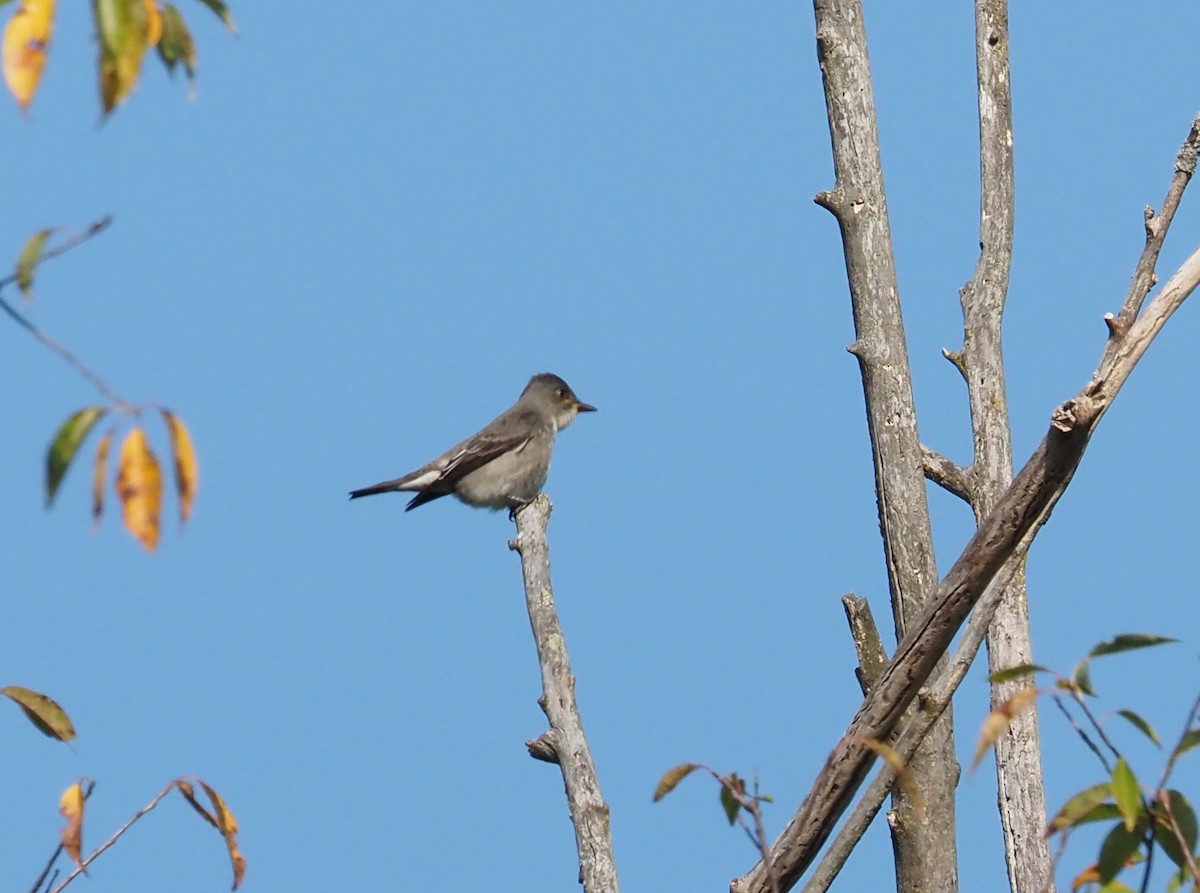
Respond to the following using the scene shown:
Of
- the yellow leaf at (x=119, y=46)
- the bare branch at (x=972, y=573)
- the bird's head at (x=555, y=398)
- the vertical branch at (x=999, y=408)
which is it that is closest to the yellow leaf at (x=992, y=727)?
the bare branch at (x=972, y=573)

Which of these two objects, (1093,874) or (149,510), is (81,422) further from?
→ (1093,874)

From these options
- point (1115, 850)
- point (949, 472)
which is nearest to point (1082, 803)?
point (1115, 850)

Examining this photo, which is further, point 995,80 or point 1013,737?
point 995,80

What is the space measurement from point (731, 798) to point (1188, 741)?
0.97 m

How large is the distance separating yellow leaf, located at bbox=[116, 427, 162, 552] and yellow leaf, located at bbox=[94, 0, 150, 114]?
1.59 ft

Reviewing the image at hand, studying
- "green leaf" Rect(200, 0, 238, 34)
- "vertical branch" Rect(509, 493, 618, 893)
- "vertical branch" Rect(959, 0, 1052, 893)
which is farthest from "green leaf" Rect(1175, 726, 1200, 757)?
"vertical branch" Rect(959, 0, 1052, 893)

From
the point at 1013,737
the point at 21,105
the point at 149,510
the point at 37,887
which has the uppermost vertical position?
the point at 1013,737

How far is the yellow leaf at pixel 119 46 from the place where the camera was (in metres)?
1.95

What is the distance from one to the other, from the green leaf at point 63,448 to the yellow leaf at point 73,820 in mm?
1060

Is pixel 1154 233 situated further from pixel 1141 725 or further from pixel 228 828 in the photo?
pixel 228 828

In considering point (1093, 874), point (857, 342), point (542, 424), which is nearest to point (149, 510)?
point (1093, 874)

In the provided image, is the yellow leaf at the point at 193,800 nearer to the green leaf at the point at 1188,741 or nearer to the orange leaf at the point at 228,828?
the orange leaf at the point at 228,828

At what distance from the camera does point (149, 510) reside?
84.1 inches

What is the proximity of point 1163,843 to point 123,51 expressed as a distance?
2.03m
